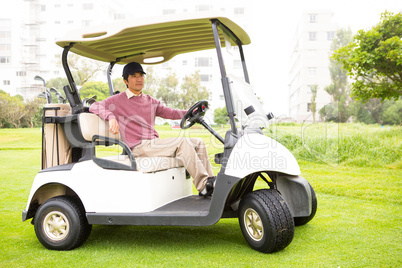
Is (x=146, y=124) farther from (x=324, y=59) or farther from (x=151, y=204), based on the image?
(x=324, y=59)

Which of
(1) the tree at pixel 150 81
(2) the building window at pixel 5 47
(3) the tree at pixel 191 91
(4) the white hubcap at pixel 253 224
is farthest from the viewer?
(2) the building window at pixel 5 47

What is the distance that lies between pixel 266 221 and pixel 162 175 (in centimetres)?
110

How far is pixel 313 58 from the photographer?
147 ft

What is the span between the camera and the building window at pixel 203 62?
1291 inches

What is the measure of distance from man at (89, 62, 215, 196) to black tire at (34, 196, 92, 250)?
0.80 metres

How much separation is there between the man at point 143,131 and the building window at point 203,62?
29.1m

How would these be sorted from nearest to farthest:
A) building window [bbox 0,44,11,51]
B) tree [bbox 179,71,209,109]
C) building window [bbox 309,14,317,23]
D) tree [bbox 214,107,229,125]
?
tree [bbox 214,107,229,125]
tree [bbox 179,71,209,109]
building window [bbox 0,44,11,51]
building window [bbox 309,14,317,23]

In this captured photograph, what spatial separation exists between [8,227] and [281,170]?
118 inches

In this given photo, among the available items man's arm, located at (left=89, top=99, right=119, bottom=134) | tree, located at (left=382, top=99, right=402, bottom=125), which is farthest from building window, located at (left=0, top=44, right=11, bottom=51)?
man's arm, located at (left=89, top=99, right=119, bottom=134)

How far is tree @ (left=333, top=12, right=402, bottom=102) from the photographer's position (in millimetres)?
10285

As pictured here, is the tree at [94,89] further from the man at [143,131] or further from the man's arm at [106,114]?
the man's arm at [106,114]

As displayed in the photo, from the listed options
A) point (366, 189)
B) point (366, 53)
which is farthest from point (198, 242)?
point (366, 53)

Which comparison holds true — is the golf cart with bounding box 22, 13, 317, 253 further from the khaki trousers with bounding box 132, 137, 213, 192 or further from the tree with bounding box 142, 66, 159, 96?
the tree with bounding box 142, 66, 159, 96

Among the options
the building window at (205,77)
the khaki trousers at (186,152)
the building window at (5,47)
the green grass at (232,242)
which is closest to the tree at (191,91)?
the building window at (205,77)
